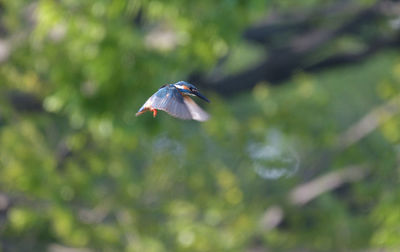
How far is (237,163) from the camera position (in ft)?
26.0

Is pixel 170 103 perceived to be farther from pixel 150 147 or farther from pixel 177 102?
pixel 150 147

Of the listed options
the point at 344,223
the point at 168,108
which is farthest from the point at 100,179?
the point at 168,108

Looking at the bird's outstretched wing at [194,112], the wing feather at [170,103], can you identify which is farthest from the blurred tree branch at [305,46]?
the wing feather at [170,103]

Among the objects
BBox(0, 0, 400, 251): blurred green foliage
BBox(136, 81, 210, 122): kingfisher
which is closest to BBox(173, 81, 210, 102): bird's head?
BBox(136, 81, 210, 122): kingfisher

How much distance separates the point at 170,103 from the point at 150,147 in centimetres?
548

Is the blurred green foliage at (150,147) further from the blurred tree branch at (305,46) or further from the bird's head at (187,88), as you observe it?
the bird's head at (187,88)

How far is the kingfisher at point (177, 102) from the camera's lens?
1.71m

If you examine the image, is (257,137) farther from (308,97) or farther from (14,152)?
(14,152)

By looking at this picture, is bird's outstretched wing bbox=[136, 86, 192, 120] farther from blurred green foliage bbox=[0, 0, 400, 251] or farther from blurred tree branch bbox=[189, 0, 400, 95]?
blurred tree branch bbox=[189, 0, 400, 95]

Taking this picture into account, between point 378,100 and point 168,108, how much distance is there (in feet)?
29.5

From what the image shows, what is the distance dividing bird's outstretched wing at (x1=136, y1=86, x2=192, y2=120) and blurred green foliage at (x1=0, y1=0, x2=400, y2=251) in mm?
2331

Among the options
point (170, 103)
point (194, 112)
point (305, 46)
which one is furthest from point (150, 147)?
point (170, 103)

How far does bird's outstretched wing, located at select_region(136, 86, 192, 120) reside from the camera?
5.57 ft

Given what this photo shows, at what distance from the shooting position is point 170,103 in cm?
176
